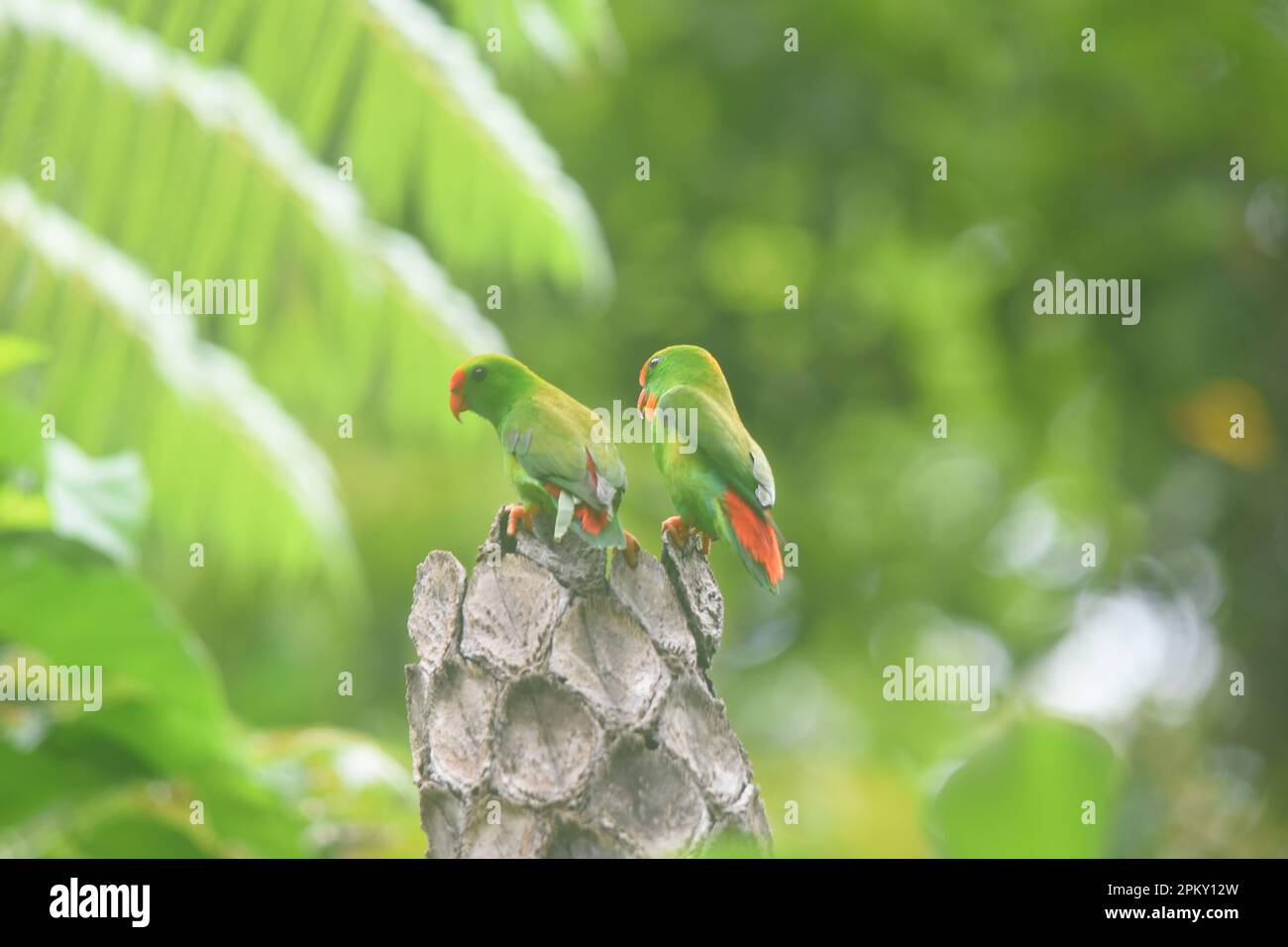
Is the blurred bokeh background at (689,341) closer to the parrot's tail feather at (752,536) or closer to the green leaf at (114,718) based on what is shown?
the green leaf at (114,718)

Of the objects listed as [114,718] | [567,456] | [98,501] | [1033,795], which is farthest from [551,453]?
[114,718]

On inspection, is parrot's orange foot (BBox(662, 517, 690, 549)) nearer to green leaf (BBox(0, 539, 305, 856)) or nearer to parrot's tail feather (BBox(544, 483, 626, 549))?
parrot's tail feather (BBox(544, 483, 626, 549))

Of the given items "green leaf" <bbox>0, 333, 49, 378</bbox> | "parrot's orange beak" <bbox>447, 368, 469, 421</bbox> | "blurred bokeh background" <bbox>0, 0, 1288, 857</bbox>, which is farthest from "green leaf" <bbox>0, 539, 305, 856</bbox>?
"parrot's orange beak" <bbox>447, 368, 469, 421</bbox>

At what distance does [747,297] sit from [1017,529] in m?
1.28

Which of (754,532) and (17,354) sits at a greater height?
(17,354)

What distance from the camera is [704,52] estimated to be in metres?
4.62

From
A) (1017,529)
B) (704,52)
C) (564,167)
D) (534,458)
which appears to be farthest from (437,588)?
(704,52)

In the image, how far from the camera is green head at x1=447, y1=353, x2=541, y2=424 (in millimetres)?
701

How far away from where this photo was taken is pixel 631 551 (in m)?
0.64

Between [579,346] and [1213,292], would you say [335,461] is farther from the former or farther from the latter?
[1213,292]

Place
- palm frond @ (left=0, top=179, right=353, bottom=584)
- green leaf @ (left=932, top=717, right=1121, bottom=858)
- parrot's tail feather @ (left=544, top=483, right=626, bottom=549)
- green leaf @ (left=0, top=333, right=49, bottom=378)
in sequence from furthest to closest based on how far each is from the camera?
palm frond @ (left=0, top=179, right=353, bottom=584) < green leaf @ (left=0, top=333, right=49, bottom=378) < parrot's tail feather @ (left=544, top=483, right=626, bottom=549) < green leaf @ (left=932, top=717, right=1121, bottom=858)

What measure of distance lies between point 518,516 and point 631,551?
2.4 inches

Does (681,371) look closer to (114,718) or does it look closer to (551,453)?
(551,453)

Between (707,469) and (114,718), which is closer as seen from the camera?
(707,469)
